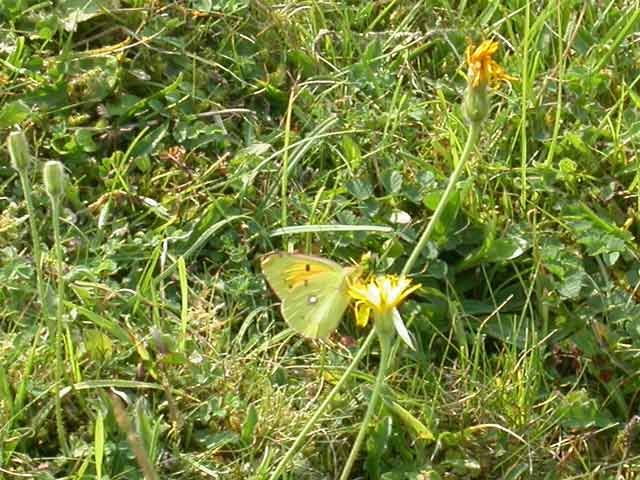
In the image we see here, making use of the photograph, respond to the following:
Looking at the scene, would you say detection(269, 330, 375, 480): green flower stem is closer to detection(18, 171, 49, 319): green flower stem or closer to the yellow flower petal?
the yellow flower petal

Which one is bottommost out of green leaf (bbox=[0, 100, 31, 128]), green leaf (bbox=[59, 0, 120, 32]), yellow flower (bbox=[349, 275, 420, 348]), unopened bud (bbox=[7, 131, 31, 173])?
green leaf (bbox=[0, 100, 31, 128])

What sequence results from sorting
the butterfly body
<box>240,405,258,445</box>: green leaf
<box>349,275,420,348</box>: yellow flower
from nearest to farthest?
<box>349,275,420,348</box>: yellow flower, the butterfly body, <box>240,405,258,445</box>: green leaf

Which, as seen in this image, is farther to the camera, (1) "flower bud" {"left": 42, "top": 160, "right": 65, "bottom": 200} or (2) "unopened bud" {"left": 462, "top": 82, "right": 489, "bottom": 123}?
(1) "flower bud" {"left": 42, "top": 160, "right": 65, "bottom": 200}

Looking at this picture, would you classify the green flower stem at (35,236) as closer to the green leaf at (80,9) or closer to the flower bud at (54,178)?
the flower bud at (54,178)

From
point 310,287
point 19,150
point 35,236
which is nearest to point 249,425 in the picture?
point 310,287

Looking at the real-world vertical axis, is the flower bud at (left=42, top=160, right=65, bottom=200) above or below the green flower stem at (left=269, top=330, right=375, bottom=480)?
above

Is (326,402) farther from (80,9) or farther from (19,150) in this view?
(80,9)

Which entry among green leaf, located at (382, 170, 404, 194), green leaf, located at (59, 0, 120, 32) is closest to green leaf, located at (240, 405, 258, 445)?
green leaf, located at (382, 170, 404, 194)
